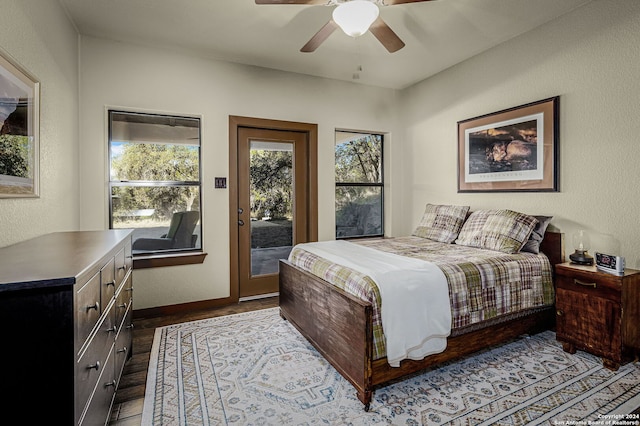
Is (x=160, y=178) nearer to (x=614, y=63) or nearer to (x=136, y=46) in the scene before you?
(x=136, y=46)

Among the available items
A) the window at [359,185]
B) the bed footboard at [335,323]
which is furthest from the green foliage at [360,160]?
the bed footboard at [335,323]

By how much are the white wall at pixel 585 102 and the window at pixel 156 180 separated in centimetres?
318

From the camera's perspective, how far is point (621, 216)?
257 centimetres

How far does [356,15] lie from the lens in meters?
2.04

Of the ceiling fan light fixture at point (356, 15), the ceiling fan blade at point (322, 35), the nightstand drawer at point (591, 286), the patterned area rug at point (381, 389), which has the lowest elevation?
the patterned area rug at point (381, 389)

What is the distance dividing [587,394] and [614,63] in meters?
2.47

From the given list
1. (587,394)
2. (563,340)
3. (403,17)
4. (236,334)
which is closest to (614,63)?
(403,17)

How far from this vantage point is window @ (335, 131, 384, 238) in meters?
4.52

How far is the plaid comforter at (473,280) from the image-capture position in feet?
6.82

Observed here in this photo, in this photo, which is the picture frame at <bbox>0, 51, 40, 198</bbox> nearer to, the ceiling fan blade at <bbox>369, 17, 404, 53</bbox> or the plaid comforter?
the plaid comforter

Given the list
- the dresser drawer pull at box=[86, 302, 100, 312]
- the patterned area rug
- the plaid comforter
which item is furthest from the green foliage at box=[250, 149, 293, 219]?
the dresser drawer pull at box=[86, 302, 100, 312]

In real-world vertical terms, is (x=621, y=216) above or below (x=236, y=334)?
above

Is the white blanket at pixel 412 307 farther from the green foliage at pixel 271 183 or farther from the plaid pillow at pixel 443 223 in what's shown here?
the green foliage at pixel 271 183

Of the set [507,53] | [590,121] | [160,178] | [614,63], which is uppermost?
[507,53]
